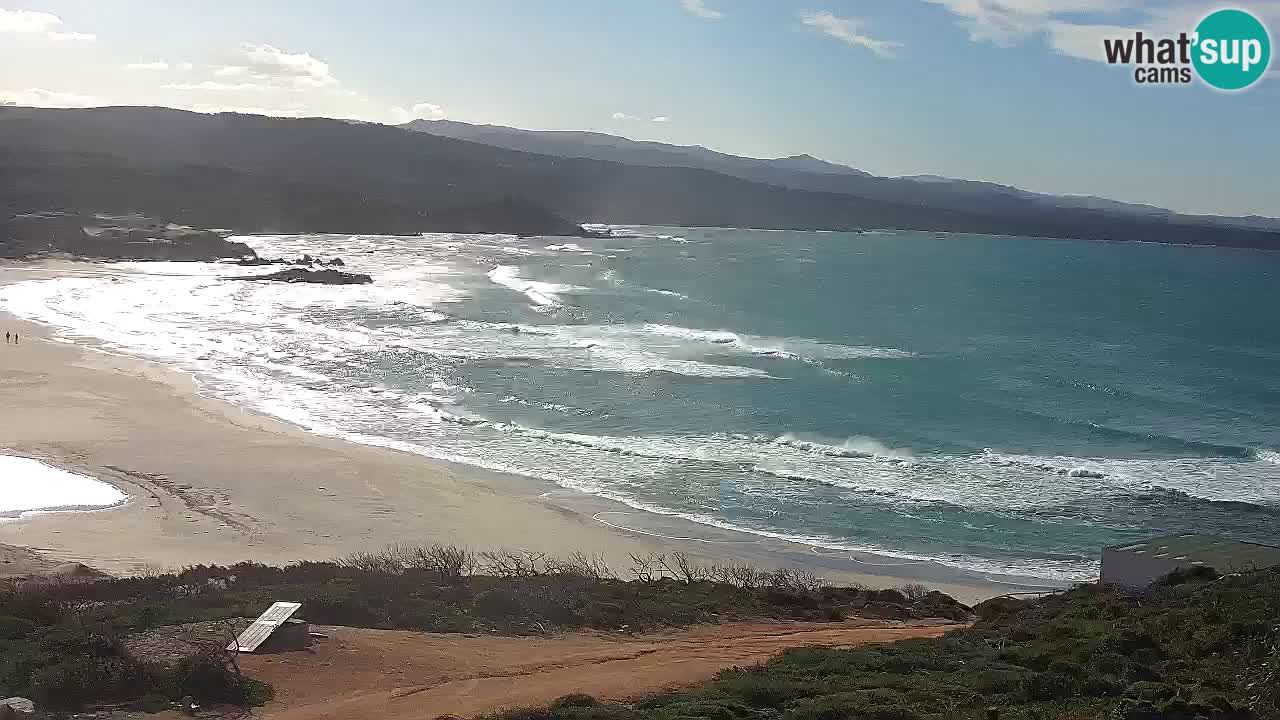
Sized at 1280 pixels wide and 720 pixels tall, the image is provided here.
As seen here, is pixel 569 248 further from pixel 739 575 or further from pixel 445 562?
pixel 445 562

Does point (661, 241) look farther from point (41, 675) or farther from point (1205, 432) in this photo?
point (41, 675)

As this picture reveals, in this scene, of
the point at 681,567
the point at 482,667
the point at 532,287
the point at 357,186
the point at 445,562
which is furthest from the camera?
the point at 357,186

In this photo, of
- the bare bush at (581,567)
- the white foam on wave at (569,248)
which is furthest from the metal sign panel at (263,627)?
the white foam on wave at (569,248)

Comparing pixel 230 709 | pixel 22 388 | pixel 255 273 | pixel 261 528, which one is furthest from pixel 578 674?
pixel 255 273

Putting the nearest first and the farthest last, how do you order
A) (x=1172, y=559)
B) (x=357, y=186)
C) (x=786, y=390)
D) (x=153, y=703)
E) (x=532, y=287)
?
1. (x=153, y=703)
2. (x=1172, y=559)
3. (x=786, y=390)
4. (x=532, y=287)
5. (x=357, y=186)

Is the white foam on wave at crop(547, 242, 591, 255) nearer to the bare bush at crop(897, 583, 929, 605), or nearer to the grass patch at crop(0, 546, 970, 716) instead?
the bare bush at crop(897, 583, 929, 605)

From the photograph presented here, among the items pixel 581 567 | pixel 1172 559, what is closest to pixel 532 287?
pixel 581 567
